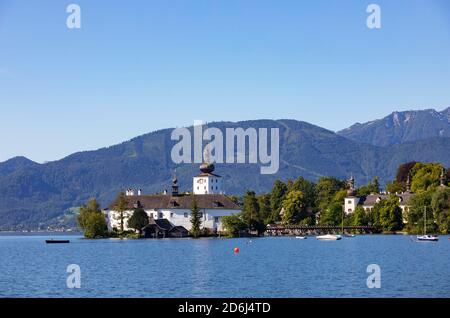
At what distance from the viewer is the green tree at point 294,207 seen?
156250 mm

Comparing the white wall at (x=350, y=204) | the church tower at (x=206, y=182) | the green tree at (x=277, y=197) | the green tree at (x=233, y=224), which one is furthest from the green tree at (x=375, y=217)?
the church tower at (x=206, y=182)

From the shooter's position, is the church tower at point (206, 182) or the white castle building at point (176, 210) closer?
the white castle building at point (176, 210)

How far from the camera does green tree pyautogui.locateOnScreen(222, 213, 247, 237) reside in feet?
436

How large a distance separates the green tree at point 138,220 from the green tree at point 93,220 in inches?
187

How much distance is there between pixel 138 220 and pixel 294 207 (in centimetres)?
3455

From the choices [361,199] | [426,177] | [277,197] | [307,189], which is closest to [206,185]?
[277,197]

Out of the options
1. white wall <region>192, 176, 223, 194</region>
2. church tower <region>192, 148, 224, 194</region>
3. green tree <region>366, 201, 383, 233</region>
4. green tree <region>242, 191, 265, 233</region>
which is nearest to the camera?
green tree <region>242, 191, 265, 233</region>

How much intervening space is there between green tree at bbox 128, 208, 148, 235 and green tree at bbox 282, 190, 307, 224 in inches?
1280

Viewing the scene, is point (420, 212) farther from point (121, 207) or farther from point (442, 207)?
point (121, 207)

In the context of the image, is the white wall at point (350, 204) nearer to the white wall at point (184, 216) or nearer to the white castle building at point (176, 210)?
the white castle building at point (176, 210)

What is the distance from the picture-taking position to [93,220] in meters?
134

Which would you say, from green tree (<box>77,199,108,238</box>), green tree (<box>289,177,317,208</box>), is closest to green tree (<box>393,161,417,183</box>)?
green tree (<box>289,177,317,208</box>)

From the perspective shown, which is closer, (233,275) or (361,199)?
(233,275)

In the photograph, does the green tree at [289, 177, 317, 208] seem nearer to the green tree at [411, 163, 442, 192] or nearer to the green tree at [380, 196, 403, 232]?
the green tree at [411, 163, 442, 192]
